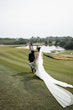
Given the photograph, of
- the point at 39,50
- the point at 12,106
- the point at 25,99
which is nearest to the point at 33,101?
the point at 25,99

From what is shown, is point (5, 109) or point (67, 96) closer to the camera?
point (5, 109)

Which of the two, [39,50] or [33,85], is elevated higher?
[39,50]

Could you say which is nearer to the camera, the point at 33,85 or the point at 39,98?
the point at 39,98

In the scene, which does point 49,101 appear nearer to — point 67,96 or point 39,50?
point 67,96

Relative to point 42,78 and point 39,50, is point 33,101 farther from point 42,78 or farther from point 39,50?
point 39,50

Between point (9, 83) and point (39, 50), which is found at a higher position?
point (39, 50)

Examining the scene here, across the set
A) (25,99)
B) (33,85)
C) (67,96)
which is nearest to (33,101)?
(25,99)

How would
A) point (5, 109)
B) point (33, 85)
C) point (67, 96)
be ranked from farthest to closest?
point (33, 85), point (67, 96), point (5, 109)

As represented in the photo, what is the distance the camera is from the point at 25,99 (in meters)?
10.9

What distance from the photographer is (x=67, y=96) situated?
11492 mm

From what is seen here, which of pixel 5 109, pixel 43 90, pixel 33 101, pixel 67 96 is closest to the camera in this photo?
pixel 5 109

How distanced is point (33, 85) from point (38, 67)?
4.32m

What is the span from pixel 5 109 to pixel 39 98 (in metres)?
2.31

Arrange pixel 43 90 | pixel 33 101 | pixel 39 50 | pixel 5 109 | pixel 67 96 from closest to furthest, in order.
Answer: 1. pixel 5 109
2. pixel 33 101
3. pixel 67 96
4. pixel 43 90
5. pixel 39 50
